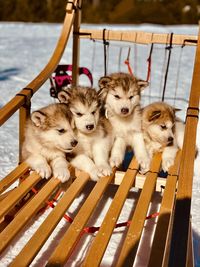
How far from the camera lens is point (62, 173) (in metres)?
2.47

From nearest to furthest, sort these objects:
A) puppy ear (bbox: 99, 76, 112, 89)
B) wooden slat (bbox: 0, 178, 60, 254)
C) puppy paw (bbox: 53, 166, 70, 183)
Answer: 1. wooden slat (bbox: 0, 178, 60, 254)
2. puppy paw (bbox: 53, 166, 70, 183)
3. puppy ear (bbox: 99, 76, 112, 89)

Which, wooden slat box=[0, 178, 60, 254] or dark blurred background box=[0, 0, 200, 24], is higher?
dark blurred background box=[0, 0, 200, 24]

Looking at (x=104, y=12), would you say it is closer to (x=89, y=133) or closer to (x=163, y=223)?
(x=89, y=133)

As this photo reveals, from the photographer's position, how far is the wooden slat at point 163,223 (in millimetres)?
1802

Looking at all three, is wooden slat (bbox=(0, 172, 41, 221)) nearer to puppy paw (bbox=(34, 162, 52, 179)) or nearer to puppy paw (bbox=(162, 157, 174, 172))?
puppy paw (bbox=(34, 162, 52, 179))

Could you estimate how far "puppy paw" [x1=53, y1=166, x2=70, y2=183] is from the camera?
8.09 feet

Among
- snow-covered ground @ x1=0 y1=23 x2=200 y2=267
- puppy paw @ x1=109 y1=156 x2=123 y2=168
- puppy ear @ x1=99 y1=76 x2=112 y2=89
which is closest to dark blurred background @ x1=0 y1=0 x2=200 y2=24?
snow-covered ground @ x1=0 y1=23 x2=200 y2=267

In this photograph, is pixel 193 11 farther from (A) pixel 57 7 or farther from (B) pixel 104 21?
(A) pixel 57 7

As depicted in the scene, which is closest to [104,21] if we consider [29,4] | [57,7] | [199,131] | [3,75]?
[57,7]

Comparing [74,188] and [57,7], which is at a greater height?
[57,7]

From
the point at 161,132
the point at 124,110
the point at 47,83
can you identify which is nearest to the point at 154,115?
the point at 161,132

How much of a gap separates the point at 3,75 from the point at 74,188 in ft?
14.7

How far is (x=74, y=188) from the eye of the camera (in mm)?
2428

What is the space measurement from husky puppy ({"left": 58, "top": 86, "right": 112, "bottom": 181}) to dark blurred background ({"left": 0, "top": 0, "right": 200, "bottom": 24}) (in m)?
10.6
